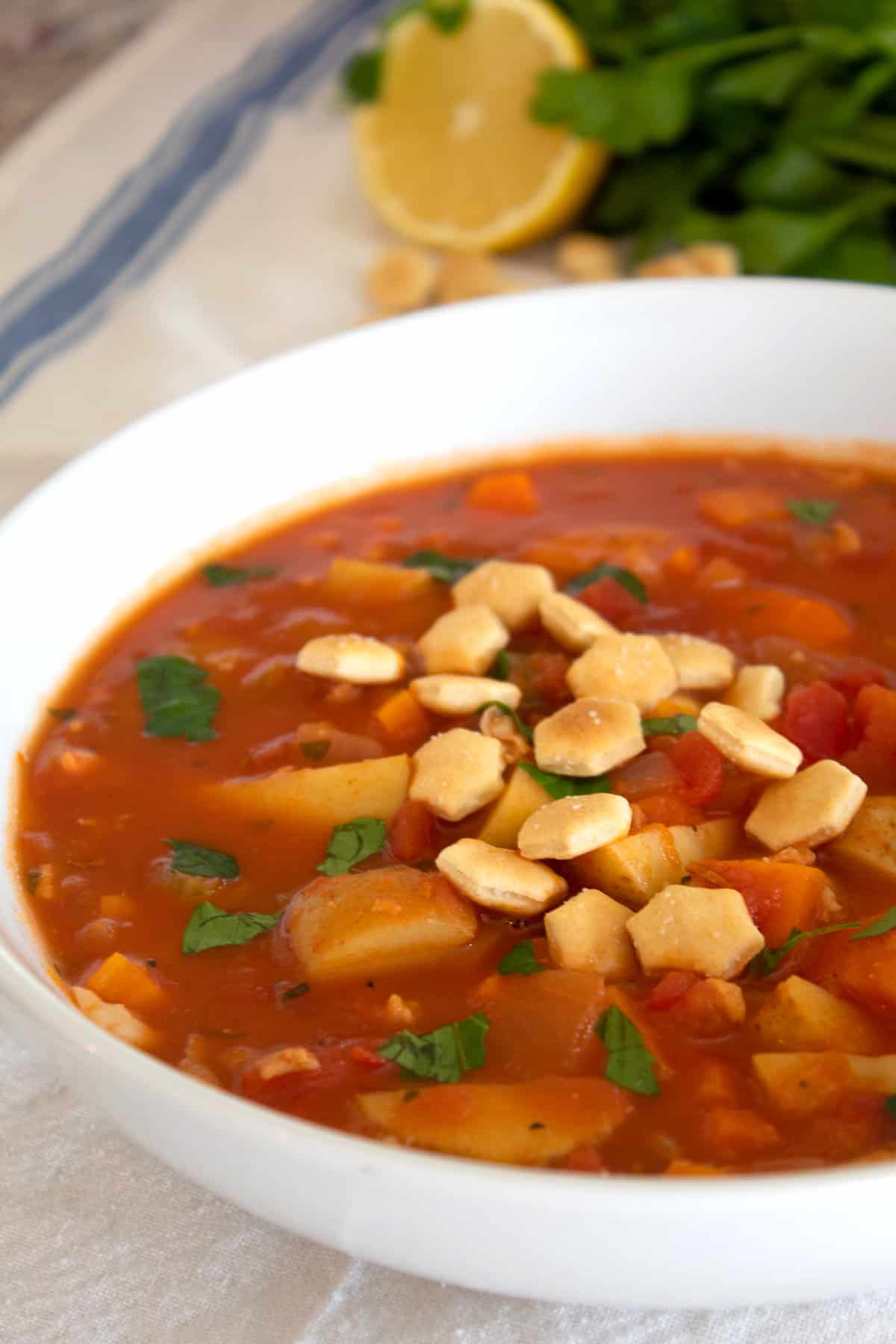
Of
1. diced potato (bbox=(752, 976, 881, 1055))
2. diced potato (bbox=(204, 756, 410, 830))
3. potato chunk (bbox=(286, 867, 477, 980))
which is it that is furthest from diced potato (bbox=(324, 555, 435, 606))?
diced potato (bbox=(752, 976, 881, 1055))

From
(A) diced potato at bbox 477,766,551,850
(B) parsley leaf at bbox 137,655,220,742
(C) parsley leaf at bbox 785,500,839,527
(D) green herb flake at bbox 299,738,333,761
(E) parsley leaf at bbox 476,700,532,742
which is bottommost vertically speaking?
(C) parsley leaf at bbox 785,500,839,527

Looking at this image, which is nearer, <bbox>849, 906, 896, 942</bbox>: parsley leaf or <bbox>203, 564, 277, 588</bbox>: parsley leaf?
<bbox>849, 906, 896, 942</bbox>: parsley leaf

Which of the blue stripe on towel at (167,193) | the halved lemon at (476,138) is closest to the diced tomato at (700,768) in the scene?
the blue stripe on towel at (167,193)

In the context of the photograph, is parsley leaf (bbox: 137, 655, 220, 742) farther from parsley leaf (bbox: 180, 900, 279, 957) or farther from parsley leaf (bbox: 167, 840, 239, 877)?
parsley leaf (bbox: 180, 900, 279, 957)

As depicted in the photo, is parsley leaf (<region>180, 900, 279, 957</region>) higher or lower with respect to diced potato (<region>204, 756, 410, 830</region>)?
higher

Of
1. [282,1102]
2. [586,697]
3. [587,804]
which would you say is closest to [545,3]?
[586,697]

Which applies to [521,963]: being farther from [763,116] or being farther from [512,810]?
[763,116]

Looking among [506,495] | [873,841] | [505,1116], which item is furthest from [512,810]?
[506,495]
